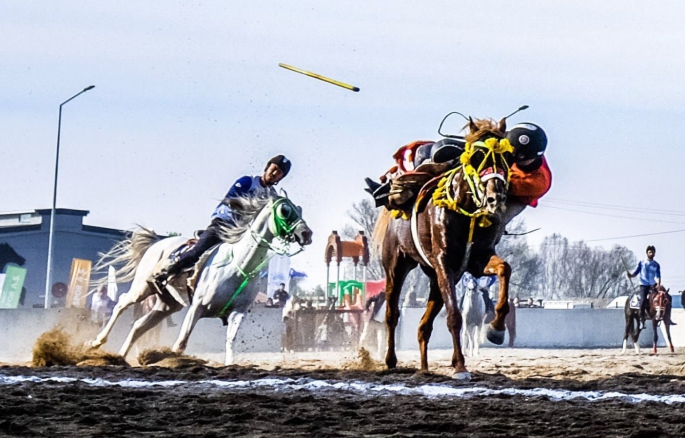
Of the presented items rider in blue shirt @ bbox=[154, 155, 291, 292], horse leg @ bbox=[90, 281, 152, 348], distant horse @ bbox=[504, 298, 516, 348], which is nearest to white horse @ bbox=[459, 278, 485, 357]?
distant horse @ bbox=[504, 298, 516, 348]

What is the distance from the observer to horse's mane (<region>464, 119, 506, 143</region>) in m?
14.3

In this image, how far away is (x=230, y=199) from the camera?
58.3ft

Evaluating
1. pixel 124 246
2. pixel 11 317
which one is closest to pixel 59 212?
pixel 11 317

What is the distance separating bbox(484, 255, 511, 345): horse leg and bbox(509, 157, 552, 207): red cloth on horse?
961mm

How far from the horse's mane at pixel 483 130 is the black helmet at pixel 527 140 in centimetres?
22

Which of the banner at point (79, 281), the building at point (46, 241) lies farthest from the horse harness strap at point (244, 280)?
the building at point (46, 241)

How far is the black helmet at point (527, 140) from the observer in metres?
14.8

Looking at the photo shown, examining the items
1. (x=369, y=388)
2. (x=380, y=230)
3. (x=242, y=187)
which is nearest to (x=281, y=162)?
(x=242, y=187)

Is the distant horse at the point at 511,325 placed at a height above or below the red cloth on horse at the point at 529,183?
below

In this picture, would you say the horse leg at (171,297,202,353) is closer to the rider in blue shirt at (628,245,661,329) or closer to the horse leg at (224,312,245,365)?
the horse leg at (224,312,245,365)

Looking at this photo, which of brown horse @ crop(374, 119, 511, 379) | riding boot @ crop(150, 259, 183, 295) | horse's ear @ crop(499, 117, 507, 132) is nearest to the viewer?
brown horse @ crop(374, 119, 511, 379)

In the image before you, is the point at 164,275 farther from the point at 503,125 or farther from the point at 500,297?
the point at 500,297

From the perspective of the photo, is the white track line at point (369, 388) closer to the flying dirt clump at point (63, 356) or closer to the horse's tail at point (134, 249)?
the flying dirt clump at point (63, 356)

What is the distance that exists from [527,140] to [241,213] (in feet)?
14.5
